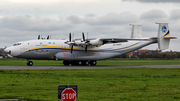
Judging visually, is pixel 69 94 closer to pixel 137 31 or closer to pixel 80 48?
pixel 80 48

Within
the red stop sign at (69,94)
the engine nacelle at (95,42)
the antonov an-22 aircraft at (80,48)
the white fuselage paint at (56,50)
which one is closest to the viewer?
the red stop sign at (69,94)

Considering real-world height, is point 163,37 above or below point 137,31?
below

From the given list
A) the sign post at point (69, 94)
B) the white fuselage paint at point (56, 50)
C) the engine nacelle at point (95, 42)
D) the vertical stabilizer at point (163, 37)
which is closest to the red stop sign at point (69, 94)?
the sign post at point (69, 94)

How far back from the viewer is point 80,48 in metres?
42.8

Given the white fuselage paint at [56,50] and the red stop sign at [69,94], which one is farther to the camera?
the white fuselage paint at [56,50]

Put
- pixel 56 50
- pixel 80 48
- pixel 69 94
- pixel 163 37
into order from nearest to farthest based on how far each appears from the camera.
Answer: pixel 69 94, pixel 56 50, pixel 80 48, pixel 163 37

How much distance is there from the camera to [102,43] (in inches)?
1646

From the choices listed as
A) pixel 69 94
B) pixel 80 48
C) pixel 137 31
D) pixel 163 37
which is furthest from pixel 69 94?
pixel 137 31

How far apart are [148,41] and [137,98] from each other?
35267mm

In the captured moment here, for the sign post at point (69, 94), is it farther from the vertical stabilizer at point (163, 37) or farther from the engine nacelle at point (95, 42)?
the vertical stabilizer at point (163, 37)

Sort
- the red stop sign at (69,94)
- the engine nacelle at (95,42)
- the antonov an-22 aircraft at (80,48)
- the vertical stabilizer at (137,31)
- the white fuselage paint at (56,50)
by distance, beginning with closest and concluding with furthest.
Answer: the red stop sign at (69,94) → the white fuselage paint at (56,50) → the antonov an-22 aircraft at (80,48) → the engine nacelle at (95,42) → the vertical stabilizer at (137,31)

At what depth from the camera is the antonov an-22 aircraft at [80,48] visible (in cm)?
3997

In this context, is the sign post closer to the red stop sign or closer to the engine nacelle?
the red stop sign

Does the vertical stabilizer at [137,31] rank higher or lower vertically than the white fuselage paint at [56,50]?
higher
